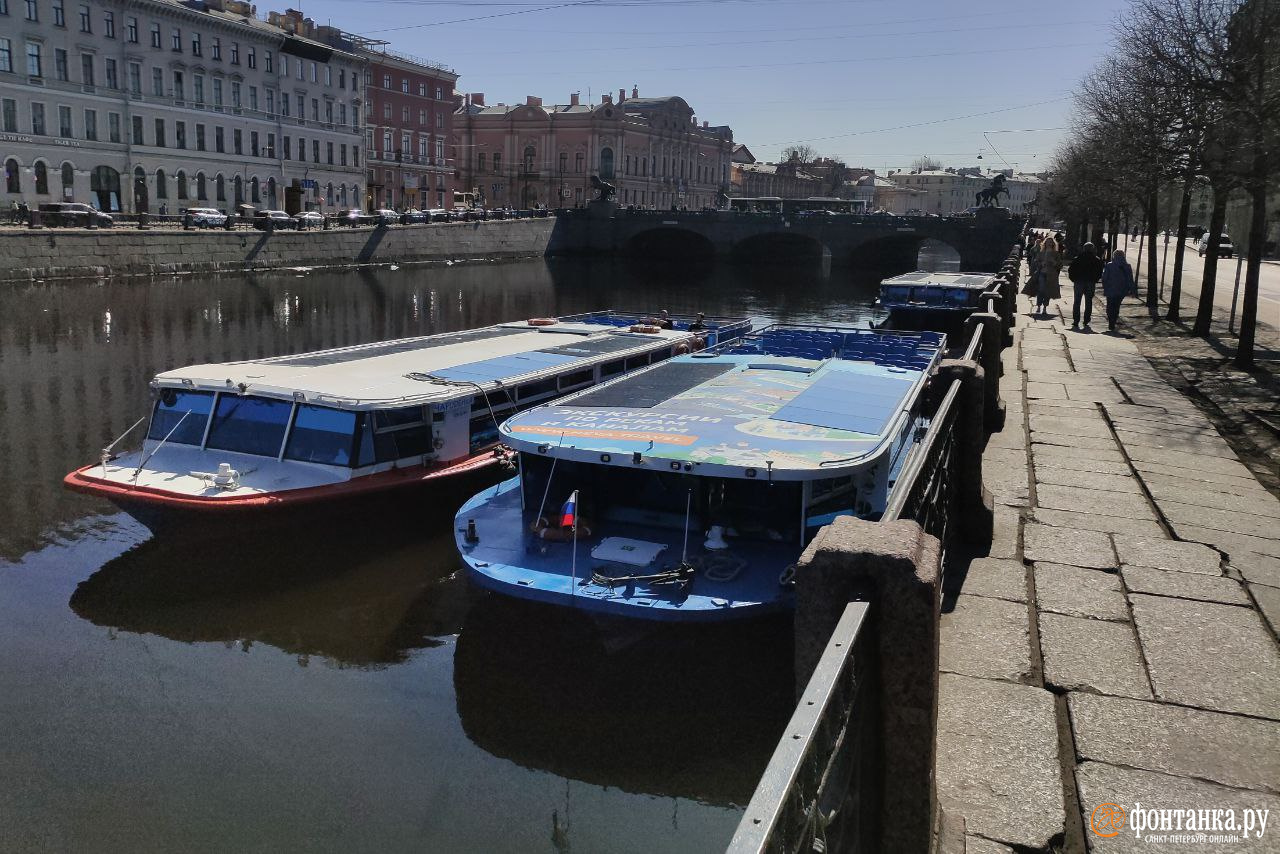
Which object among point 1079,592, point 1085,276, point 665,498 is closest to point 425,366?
point 665,498

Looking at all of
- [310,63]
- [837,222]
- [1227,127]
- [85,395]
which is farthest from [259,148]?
[1227,127]

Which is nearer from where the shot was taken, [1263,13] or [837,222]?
[1263,13]

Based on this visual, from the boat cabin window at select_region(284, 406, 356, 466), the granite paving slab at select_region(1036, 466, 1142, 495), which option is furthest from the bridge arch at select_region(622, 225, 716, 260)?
the granite paving slab at select_region(1036, 466, 1142, 495)

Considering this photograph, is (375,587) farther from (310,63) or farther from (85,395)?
(310,63)

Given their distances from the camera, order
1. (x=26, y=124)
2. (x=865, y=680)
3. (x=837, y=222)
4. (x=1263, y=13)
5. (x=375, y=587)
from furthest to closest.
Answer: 1. (x=837, y=222)
2. (x=26, y=124)
3. (x=1263, y=13)
4. (x=375, y=587)
5. (x=865, y=680)

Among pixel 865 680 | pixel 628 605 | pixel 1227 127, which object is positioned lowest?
pixel 628 605

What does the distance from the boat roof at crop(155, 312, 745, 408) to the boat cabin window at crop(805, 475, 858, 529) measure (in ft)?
17.2

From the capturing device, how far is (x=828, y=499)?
9.76 m

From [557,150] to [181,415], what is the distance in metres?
98.8

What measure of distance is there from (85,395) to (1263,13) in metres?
22.1

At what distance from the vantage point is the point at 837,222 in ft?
251

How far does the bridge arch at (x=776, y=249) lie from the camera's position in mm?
82188

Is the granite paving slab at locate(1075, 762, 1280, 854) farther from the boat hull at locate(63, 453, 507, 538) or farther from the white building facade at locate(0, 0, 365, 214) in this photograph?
the white building facade at locate(0, 0, 365, 214)

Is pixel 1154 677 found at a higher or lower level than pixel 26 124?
lower
